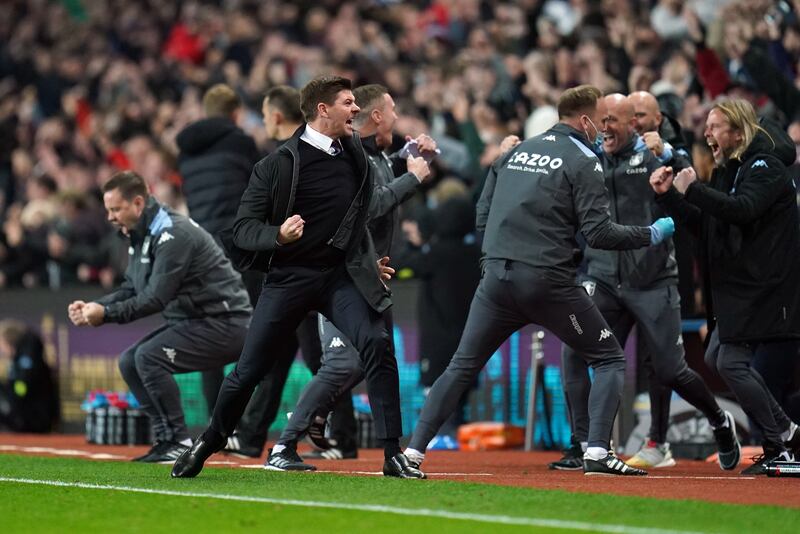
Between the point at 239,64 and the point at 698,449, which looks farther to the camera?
the point at 239,64

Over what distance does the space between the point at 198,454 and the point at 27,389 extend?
8181mm

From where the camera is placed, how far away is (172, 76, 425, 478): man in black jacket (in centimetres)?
893

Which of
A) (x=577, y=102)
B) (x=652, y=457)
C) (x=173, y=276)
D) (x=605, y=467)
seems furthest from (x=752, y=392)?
(x=173, y=276)

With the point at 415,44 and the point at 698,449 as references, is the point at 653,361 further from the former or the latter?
the point at 415,44

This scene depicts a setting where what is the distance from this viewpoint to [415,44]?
1948 centimetres

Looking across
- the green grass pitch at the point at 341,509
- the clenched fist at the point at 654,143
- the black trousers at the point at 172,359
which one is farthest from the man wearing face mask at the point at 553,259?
the black trousers at the point at 172,359

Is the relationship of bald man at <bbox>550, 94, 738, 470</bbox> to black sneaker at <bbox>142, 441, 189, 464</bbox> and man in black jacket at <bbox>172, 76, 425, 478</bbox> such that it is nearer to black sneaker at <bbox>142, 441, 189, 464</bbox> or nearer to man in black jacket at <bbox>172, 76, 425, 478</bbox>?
man in black jacket at <bbox>172, 76, 425, 478</bbox>

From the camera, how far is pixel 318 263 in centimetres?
903

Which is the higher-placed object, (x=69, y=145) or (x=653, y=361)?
(x=69, y=145)

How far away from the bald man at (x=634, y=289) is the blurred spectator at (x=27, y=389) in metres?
7.89

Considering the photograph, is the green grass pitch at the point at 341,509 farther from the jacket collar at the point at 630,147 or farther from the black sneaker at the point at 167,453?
the jacket collar at the point at 630,147

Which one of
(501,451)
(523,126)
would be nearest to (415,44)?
(523,126)

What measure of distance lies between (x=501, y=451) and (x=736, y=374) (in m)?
3.88

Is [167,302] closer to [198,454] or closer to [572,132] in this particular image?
[198,454]
